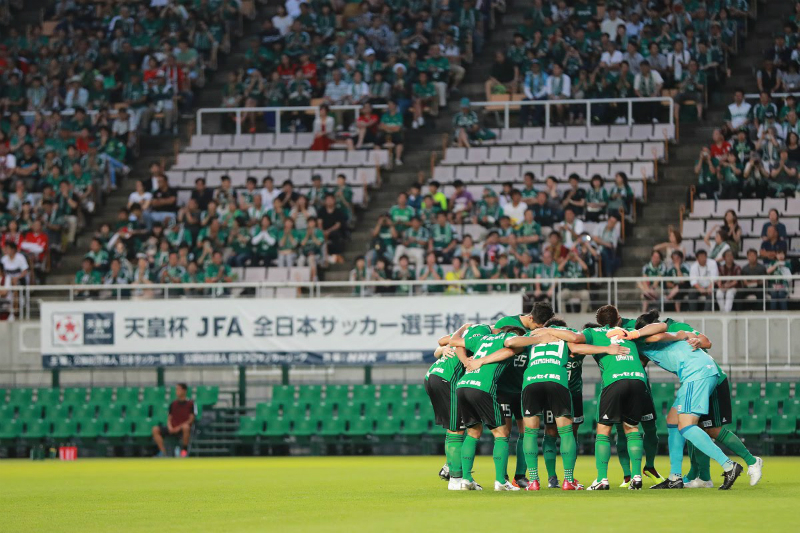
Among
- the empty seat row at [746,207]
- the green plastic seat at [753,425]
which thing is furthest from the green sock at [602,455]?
the empty seat row at [746,207]

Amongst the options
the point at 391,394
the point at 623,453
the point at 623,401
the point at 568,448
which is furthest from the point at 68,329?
the point at 623,401

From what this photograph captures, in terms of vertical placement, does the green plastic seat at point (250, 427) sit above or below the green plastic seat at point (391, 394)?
below

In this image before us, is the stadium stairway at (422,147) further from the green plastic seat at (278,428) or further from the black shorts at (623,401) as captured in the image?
the black shorts at (623,401)

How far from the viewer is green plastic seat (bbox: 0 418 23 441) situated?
88.1ft

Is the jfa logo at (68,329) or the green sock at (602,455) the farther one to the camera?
the jfa logo at (68,329)

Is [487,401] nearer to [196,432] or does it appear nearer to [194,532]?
[194,532]

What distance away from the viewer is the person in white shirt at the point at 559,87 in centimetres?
3161

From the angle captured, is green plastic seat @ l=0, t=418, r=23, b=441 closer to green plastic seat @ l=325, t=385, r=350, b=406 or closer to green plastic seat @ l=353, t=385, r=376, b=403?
green plastic seat @ l=325, t=385, r=350, b=406

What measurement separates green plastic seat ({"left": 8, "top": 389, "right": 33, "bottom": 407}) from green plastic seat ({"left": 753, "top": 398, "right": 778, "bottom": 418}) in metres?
14.0

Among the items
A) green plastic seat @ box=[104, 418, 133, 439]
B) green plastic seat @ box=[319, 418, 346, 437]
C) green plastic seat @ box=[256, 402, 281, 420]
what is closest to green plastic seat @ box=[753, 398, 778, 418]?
green plastic seat @ box=[319, 418, 346, 437]

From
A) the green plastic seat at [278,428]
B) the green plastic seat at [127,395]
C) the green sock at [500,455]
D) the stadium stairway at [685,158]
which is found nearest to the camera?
the green sock at [500,455]

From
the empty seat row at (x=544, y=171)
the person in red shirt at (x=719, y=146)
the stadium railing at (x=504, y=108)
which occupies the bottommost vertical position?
the empty seat row at (x=544, y=171)

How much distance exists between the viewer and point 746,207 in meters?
27.7

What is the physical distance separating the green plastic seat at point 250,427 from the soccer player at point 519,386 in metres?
11.6
